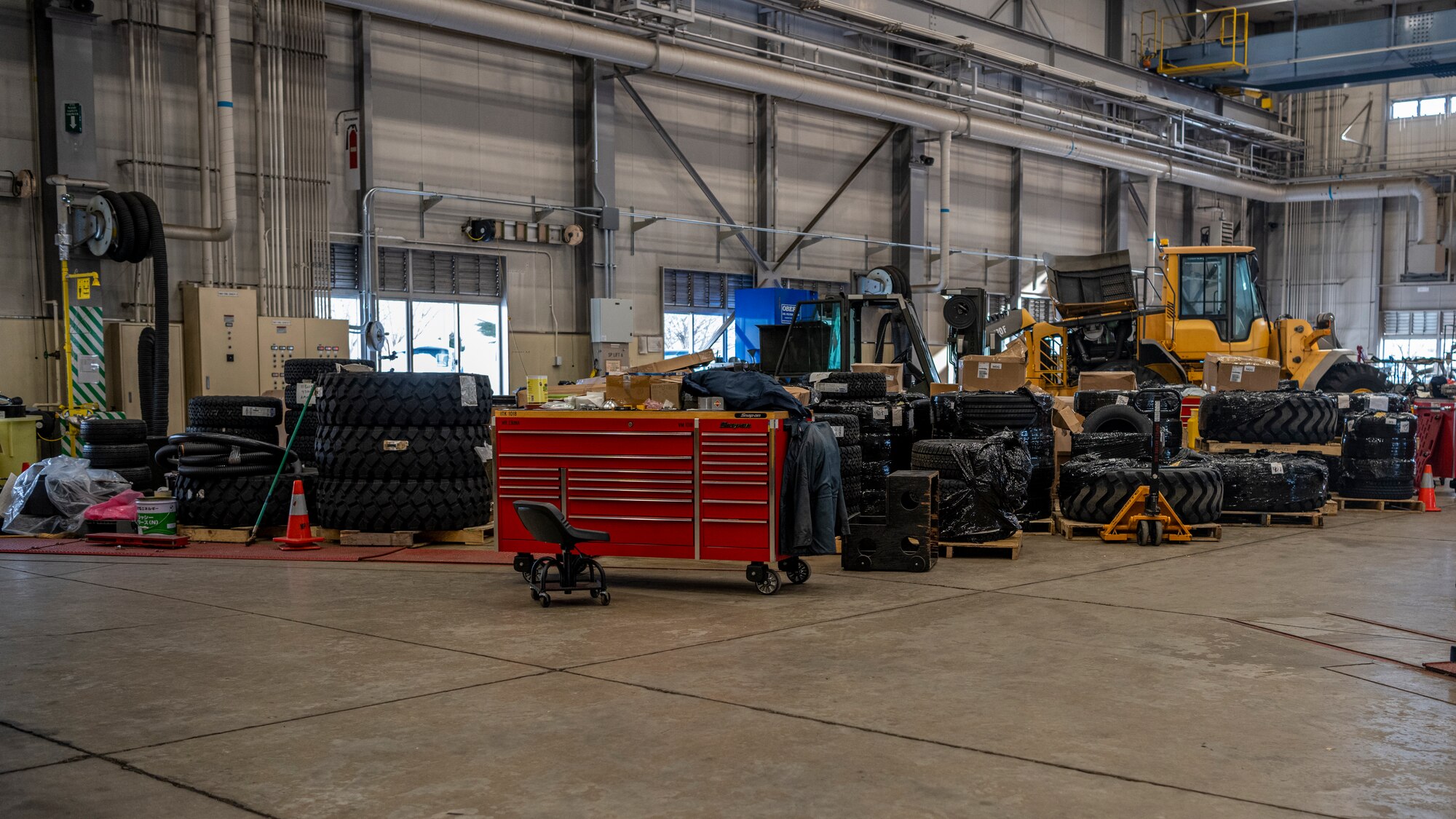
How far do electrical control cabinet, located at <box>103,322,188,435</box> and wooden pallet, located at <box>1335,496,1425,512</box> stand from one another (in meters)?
12.6

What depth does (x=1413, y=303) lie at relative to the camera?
97.7 ft

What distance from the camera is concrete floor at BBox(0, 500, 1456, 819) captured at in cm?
349

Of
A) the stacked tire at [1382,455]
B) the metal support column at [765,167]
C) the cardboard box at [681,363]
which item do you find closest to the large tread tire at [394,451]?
the cardboard box at [681,363]

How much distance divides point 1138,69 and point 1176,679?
79.9 feet

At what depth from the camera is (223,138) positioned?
1317cm

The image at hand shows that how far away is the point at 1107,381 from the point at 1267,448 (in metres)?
2.31

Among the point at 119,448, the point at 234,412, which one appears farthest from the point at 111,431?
the point at 234,412

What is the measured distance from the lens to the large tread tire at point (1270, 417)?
11961mm

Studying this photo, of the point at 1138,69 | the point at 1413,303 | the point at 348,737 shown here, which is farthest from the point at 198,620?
the point at 1413,303

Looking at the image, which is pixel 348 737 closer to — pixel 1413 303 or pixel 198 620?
pixel 198 620

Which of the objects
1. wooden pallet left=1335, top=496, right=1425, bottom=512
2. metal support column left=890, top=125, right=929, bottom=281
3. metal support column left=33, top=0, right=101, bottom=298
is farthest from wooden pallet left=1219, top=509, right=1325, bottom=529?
metal support column left=33, top=0, right=101, bottom=298

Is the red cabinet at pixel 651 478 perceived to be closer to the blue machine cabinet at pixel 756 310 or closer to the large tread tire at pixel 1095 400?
the large tread tire at pixel 1095 400

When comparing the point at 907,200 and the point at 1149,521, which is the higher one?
the point at 907,200

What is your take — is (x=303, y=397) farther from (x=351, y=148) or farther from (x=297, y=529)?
(x=351, y=148)
